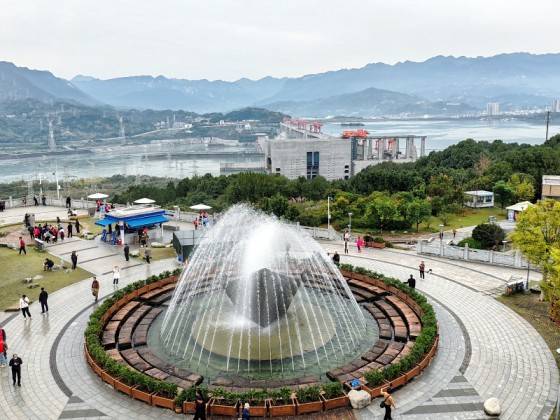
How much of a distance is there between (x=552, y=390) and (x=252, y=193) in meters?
36.1

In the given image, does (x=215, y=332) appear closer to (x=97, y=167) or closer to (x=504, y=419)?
(x=504, y=419)

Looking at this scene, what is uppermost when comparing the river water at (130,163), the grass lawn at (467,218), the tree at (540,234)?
the tree at (540,234)

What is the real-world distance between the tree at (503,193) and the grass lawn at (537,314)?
74.5ft

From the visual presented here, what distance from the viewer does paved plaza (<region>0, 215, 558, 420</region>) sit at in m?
12.0

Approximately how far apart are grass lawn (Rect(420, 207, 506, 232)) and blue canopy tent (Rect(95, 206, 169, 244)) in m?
18.5

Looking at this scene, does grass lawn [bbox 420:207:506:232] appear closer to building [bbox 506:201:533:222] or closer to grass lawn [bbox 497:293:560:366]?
building [bbox 506:201:533:222]

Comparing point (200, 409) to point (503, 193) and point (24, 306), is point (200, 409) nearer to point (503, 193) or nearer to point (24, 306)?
point (24, 306)

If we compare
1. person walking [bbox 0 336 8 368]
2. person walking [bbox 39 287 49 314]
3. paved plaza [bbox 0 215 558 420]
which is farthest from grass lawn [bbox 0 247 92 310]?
person walking [bbox 0 336 8 368]

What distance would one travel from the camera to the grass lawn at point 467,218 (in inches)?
1377

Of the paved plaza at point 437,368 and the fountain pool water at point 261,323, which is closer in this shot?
the paved plaza at point 437,368

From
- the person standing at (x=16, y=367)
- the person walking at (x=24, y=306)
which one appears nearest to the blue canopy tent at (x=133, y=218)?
the person walking at (x=24, y=306)

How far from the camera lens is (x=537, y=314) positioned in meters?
18.0

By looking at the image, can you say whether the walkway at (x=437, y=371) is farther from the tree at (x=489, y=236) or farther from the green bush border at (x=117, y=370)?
the tree at (x=489, y=236)

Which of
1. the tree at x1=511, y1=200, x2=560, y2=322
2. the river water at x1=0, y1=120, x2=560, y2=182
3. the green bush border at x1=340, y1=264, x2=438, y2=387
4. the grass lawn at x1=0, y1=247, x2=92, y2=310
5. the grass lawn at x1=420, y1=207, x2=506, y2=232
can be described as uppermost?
the tree at x1=511, y1=200, x2=560, y2=322
